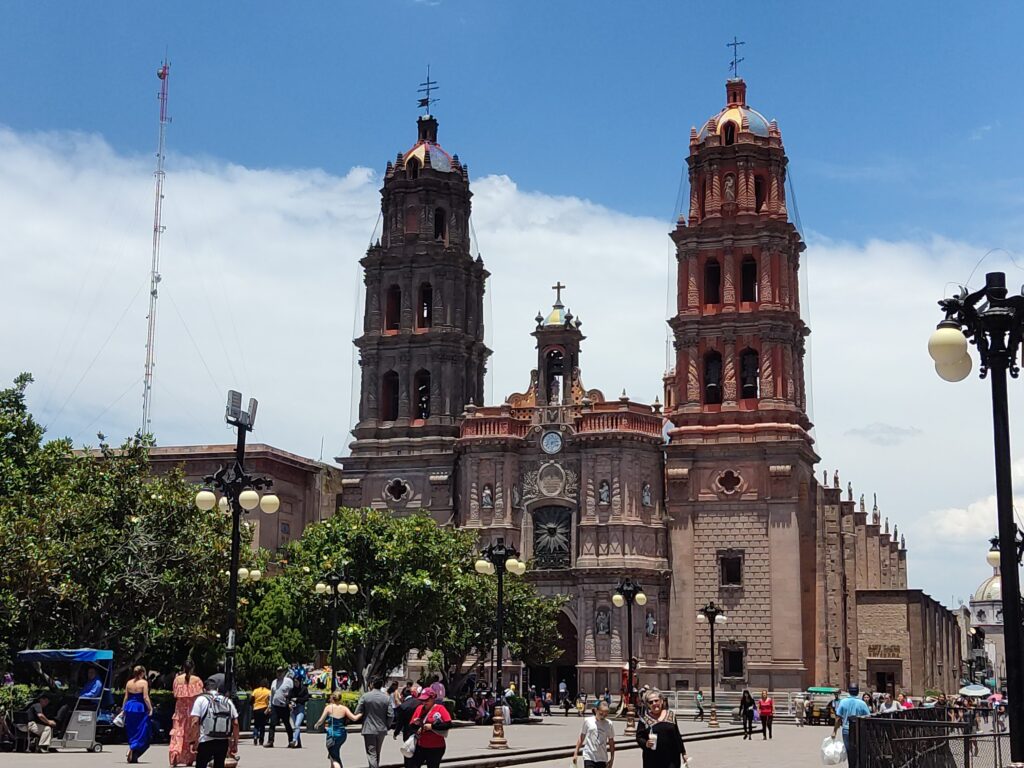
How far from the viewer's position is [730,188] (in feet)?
231

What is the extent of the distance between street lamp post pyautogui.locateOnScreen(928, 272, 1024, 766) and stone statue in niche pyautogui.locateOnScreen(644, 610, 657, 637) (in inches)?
2072

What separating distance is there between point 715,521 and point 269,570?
22.8 meters

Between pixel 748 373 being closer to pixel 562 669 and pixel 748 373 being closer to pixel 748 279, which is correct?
pixel 748 279

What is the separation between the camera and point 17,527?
35250 millimetres

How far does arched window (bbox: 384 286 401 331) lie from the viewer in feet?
243

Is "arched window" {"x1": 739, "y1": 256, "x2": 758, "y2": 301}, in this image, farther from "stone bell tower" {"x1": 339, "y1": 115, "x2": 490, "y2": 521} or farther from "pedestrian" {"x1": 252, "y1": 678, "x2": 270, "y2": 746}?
"pedestrian" {"x1": 252, "y1": 678, "x2": 270, "y2": 746}

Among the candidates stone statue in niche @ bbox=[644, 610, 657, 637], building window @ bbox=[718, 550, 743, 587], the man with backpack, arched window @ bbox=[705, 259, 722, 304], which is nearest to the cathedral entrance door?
stone statue in niche @ bbox=[644, 610, 657, 637]

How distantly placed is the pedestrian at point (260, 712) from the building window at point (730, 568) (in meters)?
36.5

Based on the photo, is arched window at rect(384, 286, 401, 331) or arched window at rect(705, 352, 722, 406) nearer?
arched window at rect(705, 352, 722, 406)

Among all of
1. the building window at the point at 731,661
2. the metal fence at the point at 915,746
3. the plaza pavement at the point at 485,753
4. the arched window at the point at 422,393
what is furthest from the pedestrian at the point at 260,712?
the arched window at the point at 422,393

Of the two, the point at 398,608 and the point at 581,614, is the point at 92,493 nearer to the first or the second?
the point at 398,608

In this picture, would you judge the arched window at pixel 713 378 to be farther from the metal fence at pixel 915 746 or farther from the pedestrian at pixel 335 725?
the metal fence at pixel 915 746

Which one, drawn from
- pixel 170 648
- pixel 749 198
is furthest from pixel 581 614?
pixel 170 648

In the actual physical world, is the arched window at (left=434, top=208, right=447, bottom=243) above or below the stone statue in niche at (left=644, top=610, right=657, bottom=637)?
above
